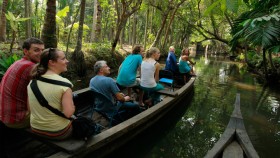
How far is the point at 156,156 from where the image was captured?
4.94m

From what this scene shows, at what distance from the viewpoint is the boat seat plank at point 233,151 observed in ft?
11.7

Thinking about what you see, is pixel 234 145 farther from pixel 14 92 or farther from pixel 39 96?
pixel 14 92

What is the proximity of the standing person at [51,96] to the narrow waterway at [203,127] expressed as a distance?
67.3 inches

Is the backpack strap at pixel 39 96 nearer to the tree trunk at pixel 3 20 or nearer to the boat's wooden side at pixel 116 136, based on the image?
the boat's wooden side at pixel 116 136

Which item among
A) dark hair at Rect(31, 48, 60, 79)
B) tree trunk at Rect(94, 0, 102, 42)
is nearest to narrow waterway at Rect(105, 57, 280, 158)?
dark hair at Rect(31, 48, 60, 79)

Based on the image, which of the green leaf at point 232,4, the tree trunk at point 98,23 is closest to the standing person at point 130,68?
the green leaf at point 232,4

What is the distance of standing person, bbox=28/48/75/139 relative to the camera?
2896 millimetres

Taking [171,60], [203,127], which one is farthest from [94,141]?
[171,60]

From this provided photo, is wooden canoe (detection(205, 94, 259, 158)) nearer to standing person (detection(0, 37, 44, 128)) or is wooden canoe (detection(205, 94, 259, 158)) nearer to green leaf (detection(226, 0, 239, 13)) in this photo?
green leaf (detection(226, 0, 239, 13))

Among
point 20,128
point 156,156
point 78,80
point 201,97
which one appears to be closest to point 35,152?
point 20,128

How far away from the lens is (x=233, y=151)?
3.75 meters

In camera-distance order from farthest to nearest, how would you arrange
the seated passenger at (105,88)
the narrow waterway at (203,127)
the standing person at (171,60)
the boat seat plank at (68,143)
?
the standing person at (171,60) → the narrow waterway at (203,127) → the seated passenger at (105,88) → the boat seat plank at (68,143)

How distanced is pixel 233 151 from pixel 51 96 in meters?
2.81

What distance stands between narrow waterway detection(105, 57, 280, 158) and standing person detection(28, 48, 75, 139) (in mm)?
1710
